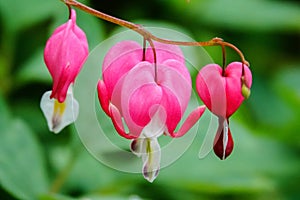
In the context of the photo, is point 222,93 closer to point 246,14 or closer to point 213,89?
point 213,89

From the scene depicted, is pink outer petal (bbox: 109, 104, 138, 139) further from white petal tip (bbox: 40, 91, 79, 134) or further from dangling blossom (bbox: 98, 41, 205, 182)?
white petal tip (bbox: 40, 91, 79, 134)

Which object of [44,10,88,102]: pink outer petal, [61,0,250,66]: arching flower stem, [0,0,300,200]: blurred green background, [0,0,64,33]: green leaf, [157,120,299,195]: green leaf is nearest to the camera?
[61,0,250,66]: arching flower stem

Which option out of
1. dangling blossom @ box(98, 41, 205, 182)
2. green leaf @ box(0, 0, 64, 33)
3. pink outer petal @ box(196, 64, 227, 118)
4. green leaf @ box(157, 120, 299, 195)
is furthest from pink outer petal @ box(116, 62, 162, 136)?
green leaf @ box(0, 0, 64, 33)

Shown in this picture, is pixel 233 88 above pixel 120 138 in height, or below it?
above

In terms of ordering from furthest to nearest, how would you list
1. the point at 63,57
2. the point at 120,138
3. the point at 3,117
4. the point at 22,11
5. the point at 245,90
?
the point at 22,11 < the point at 120,138 < the point at 3,117 < the point at 63,57 < the point at 245,90

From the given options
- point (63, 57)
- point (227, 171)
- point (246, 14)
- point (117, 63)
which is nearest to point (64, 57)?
point (63, 57)

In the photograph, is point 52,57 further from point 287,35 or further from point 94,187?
point 287,35
